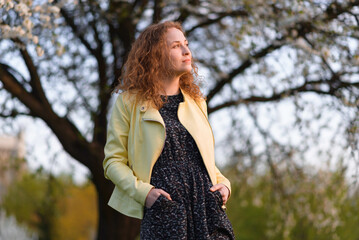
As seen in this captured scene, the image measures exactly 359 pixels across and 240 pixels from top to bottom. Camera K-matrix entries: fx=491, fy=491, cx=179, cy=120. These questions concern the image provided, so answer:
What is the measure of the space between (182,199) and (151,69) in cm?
66

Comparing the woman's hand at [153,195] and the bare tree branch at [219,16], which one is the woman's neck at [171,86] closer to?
the woman's hand at [153,195]

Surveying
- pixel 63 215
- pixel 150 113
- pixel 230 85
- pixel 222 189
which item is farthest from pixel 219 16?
pixel 63 215

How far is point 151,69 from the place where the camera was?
2.36m

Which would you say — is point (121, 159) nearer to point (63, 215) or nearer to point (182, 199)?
point (182, 199)

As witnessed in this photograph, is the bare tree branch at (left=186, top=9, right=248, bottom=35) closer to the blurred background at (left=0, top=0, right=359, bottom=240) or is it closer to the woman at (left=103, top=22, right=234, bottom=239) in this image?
the blurred background at (left=0, top=0, right=359, bottom=240)

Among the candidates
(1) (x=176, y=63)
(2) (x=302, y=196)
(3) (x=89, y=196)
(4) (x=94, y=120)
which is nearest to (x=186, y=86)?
(1) (x=176, y=63)

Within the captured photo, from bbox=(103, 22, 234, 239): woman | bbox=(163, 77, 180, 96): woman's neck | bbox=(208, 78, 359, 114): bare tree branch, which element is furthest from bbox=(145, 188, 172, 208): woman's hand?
bbox=(208, 78, 359, 114): bare tree branch

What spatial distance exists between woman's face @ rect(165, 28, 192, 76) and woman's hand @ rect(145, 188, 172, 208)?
59 centimetres

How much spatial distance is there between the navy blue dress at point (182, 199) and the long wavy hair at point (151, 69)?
19cm

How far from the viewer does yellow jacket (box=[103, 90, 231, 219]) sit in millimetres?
2127

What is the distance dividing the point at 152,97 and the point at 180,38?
32 cm

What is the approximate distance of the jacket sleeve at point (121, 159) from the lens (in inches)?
81.4

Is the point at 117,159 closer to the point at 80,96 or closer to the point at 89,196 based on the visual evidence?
the point at 80,96

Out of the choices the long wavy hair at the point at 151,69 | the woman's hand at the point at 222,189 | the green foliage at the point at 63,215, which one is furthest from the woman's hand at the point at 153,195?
the green foliage at the point at 63,215
